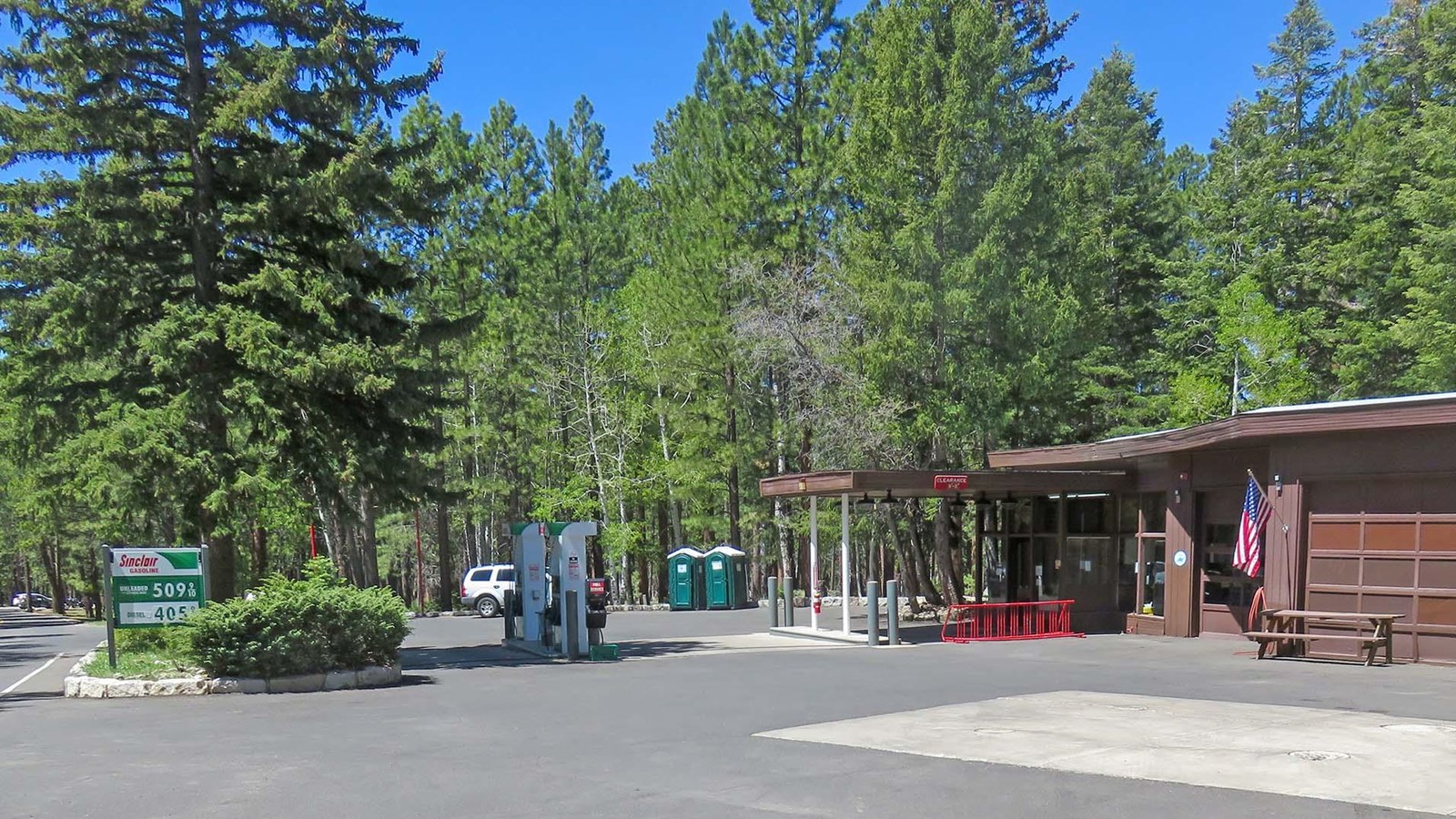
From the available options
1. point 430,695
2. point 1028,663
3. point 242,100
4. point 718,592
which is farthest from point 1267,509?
point 718,592

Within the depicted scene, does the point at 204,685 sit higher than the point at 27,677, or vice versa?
the point at 204,685

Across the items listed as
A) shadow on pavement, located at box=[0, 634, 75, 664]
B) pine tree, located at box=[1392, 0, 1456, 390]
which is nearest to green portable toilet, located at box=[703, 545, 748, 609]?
shadow on pavement, located at box=[0, 634, 75, 664]

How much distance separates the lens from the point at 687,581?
3625cm

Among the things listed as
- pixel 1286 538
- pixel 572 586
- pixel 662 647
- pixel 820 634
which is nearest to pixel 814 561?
pixel 820 634

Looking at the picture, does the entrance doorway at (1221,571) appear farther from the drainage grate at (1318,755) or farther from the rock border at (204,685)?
the rock border at (204,685)

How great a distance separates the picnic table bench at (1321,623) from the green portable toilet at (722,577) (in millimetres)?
19808

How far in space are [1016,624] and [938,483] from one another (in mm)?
3473

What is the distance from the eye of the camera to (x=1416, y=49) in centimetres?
3734

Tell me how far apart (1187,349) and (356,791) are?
3494cm

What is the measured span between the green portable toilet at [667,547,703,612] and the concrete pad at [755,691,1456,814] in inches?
927

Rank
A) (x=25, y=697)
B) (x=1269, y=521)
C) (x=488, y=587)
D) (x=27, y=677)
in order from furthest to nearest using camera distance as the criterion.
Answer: (x=488, y=587), (x=1269, y=521), (x=27, y=677), (x=25, y=697)

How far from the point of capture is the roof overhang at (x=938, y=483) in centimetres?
2136

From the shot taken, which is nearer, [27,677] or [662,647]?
[27,677]

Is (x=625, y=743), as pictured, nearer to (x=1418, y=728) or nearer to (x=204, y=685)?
(x=204, y=685)
